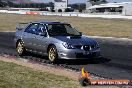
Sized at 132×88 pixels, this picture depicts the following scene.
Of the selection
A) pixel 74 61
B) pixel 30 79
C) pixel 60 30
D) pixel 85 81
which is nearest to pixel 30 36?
pixel 60 30

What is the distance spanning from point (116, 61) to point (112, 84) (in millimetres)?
6139

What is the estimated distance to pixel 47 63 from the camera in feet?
44.5

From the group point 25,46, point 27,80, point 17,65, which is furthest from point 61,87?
point 25,46

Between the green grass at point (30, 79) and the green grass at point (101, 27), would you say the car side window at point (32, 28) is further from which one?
the green grass at point (101, 27)

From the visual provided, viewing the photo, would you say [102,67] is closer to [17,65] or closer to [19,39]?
[17,65]

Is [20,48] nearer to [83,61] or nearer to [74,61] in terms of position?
[74,61]

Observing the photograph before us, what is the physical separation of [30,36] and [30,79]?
5523 millimetres

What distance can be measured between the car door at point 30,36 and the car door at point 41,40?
26 centimetres

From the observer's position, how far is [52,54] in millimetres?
13867

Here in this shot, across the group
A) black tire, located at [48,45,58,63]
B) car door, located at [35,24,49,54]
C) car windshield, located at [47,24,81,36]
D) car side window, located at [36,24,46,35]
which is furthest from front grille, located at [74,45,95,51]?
car side window, located at [36,24,46,35]

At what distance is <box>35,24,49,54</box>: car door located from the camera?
14336 mm

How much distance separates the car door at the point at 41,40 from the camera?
47.0 feet

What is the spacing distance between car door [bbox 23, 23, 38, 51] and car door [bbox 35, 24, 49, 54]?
26 centimetres

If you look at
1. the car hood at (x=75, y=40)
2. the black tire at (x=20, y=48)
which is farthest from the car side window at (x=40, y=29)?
the black tire at (x=20, y=48)
